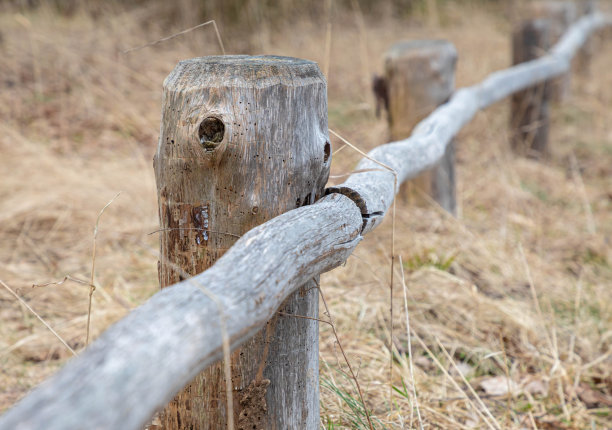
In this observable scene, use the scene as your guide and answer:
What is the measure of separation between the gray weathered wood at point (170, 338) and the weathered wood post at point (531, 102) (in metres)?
4.46

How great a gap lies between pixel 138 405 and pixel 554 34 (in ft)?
21.4

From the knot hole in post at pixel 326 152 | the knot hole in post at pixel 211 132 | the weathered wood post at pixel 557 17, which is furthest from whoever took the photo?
the weathered wood post at pixel 557 17

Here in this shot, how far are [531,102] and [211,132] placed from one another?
4.47 meters

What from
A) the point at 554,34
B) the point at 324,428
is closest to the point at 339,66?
the point at 554,34

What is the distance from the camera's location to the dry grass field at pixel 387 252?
1.98m

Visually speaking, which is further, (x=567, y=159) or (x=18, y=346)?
(x=567, y=159)

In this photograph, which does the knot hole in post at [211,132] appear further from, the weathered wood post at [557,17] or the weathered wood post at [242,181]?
the weathered wood post at [557,17]

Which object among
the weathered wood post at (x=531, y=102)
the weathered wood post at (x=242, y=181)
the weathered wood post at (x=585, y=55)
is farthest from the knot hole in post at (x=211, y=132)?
the weathered wood post at (x=585, y=55)

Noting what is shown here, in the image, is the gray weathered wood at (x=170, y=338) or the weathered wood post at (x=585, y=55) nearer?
the gray weathered wood at (x=170, y=338)

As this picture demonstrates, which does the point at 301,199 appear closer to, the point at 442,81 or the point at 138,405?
the point at 138,405

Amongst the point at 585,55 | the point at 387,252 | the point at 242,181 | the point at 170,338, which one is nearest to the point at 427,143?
the point at 387,252

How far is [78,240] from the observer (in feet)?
10.7

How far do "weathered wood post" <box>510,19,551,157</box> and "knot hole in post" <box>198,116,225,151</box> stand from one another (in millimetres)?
4321

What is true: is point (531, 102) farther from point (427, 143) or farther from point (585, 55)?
point (427, 143)
